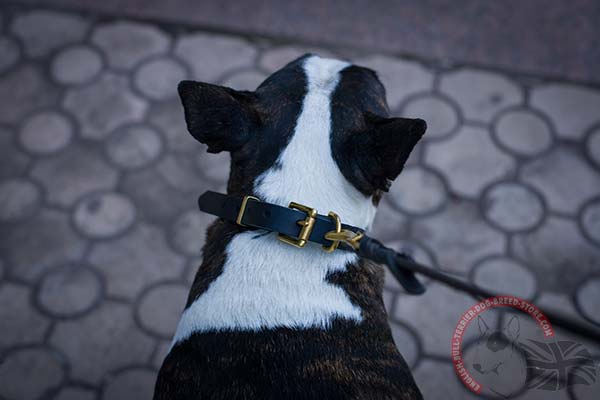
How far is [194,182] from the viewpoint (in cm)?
369

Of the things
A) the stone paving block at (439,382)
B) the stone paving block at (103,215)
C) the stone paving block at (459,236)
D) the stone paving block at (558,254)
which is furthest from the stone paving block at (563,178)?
the stone paving block at (103,215)

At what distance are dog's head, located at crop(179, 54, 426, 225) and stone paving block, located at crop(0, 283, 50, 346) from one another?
181 cm

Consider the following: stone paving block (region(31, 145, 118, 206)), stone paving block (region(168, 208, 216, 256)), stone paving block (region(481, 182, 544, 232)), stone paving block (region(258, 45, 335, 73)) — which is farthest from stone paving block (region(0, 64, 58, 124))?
stone paving block (region(481, 182, 544, 232))

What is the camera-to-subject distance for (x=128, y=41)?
425 centimetres

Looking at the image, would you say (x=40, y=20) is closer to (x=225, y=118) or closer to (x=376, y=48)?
(x=376, y=48)

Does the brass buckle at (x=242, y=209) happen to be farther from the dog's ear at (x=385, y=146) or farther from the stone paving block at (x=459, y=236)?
the stone paving block at (x=459, y=236)

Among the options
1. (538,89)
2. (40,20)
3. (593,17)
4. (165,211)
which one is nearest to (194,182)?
(165,211)

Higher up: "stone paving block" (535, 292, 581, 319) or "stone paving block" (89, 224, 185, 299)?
"stone paving block" (535, 292, 581, 319)

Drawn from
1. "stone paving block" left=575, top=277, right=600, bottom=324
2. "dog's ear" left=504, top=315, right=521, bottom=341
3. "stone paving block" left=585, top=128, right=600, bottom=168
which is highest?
"stone paving block" left=585, top=128, right=600, bottom=168

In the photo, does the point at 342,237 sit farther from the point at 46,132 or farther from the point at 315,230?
the point at 46,132

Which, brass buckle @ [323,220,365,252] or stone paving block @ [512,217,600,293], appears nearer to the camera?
brass buckle @ [323,220,365,252]

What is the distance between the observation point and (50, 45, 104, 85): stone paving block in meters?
4.10

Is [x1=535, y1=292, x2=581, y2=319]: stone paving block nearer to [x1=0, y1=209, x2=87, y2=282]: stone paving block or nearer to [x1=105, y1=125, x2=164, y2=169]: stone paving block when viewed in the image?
[x1=105, y1=125, x2=164, y2=169]: stone paving block

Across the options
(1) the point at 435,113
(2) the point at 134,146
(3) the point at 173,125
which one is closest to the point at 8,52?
(2) the point at 134,146
